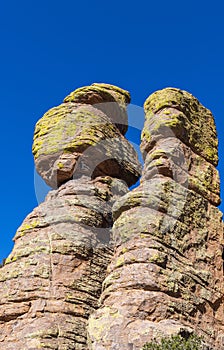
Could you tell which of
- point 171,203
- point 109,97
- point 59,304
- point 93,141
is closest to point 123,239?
point 171,203

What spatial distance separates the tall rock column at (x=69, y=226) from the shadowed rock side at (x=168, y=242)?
3115mm

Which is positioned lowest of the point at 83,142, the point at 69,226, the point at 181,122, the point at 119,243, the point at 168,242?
the point at 168,242

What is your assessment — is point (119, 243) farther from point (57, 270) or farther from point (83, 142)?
point (83, 142)

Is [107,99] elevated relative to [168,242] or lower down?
elevated

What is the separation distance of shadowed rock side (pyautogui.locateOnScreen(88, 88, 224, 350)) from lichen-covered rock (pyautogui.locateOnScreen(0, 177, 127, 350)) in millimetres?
3030

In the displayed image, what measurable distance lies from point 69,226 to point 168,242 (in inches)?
246

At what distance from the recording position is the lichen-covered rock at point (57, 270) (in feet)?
68.0

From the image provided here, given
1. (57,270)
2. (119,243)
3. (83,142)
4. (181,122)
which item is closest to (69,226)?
(57,270)

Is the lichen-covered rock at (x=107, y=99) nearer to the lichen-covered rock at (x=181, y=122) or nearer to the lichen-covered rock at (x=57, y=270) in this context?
the lichen-covered rock at (x=181, y=122)

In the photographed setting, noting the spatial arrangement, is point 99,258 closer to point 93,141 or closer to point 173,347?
point 93,141

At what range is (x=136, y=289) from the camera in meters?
17.7

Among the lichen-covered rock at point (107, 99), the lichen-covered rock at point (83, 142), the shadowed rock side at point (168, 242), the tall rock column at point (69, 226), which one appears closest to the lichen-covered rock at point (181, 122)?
the shadowed rock side at point (168, 242)

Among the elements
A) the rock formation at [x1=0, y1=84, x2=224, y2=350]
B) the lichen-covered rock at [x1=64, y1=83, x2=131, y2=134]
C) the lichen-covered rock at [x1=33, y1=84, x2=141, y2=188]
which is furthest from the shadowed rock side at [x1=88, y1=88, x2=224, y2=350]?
the lichen-covered rock at [x1=64, y1=83, x2=131, y2=134]

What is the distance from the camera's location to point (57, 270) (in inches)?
884
